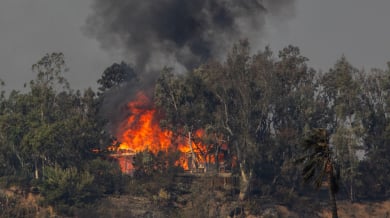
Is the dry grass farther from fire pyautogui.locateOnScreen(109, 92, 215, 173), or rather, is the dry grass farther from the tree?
the tree

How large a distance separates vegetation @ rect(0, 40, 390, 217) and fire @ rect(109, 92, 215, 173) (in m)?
3.94

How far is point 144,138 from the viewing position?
4916 inches

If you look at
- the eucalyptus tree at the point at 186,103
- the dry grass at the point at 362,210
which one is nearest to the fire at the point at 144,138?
the eucalyptus tree at the point at 186,103

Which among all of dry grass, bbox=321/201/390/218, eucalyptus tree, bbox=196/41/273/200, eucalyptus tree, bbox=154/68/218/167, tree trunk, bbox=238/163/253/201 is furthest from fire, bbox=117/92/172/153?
dry grass, bbox=321/201/390/218

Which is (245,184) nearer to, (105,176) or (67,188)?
(105,176)

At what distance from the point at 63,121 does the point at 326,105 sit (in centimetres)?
3716

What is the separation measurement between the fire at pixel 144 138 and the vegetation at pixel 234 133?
3940 mm

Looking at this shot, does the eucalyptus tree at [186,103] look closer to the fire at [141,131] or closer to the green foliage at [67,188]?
the fire at [141,131]

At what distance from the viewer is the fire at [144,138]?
121m

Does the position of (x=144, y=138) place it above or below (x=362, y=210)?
above

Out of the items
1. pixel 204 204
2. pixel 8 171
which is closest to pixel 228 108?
pixel 204 204

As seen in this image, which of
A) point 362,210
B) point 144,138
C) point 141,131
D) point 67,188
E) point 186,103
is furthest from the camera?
point 141,131

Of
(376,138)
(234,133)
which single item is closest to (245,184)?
(234,133)

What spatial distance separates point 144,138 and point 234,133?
66.0 ft
